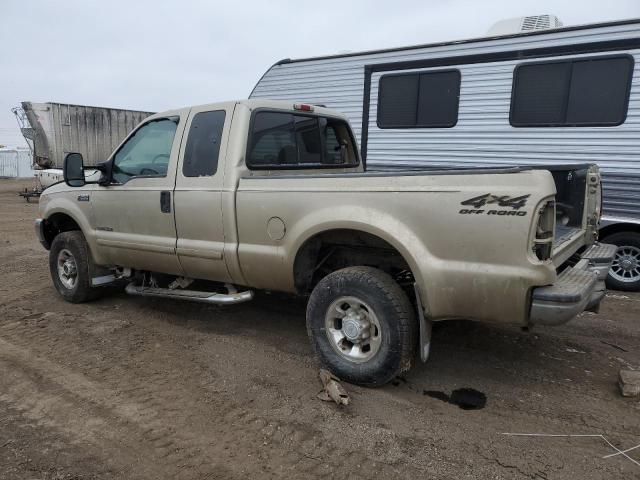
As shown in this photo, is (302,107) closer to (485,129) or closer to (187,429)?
(187,429)

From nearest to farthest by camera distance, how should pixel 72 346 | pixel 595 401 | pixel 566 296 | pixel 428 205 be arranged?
pixel 566 296 < pixel 428 205 < pixel 595 401 < pixel 72 346

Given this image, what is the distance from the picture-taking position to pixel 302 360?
389 centimetres

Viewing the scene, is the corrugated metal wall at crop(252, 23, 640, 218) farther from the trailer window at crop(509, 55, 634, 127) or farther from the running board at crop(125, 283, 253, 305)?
the running board at crop(125, 283, 253, 305)

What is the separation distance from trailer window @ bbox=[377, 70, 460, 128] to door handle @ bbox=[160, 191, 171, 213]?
4.11m

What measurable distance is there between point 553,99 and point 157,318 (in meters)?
5.37

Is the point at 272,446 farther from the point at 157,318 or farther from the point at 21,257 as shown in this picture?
the point at 21,257

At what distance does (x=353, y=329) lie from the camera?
11.1ft

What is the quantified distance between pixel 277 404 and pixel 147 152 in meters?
2.76

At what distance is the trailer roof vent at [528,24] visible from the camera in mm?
6659

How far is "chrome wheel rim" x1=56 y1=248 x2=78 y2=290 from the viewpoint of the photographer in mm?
5363

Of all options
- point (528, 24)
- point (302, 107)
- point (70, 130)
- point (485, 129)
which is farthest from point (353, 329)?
point (70, 130)

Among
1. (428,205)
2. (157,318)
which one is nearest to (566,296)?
(428,205)

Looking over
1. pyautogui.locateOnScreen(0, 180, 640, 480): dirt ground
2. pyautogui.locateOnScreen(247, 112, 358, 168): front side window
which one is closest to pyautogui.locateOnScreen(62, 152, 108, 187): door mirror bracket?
pyautogui.locateOnScreen(0, 180, 640, 480): dirt ground

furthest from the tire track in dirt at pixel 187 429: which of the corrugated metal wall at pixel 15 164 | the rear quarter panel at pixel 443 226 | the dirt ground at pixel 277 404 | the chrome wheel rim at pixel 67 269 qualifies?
the corrugated metal wall at pixel 15 164
